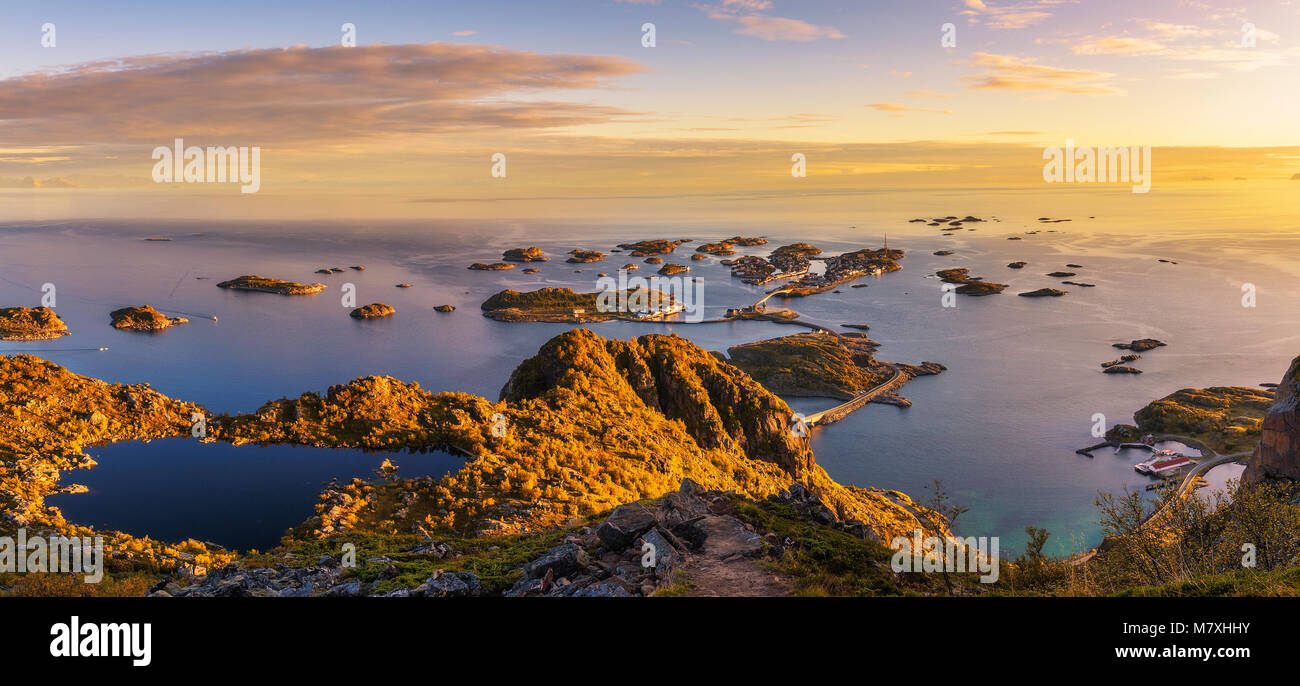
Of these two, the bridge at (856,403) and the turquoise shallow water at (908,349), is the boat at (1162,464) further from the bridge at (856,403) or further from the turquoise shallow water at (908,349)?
the bridge at (856,403)

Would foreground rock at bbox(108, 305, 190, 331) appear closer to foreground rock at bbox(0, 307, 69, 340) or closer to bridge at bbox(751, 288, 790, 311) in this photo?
foreground rock at bbox(0, 307, 69, 340)

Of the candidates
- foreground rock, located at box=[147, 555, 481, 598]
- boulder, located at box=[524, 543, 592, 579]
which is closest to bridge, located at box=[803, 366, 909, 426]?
boulder, located at box=[524, 543, 592, 579]

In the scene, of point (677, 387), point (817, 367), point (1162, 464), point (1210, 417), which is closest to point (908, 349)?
point (817, 367)

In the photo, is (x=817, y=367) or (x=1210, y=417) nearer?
(x=1210, y=417)

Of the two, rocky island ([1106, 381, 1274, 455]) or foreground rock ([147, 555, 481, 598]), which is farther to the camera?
rocky island ([1106, 381, 1274, 455])

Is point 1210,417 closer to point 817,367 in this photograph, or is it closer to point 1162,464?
point 1162,464

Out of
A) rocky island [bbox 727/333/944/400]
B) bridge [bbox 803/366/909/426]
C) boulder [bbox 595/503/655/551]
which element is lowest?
bridge [bbox 803/366/909/426]
